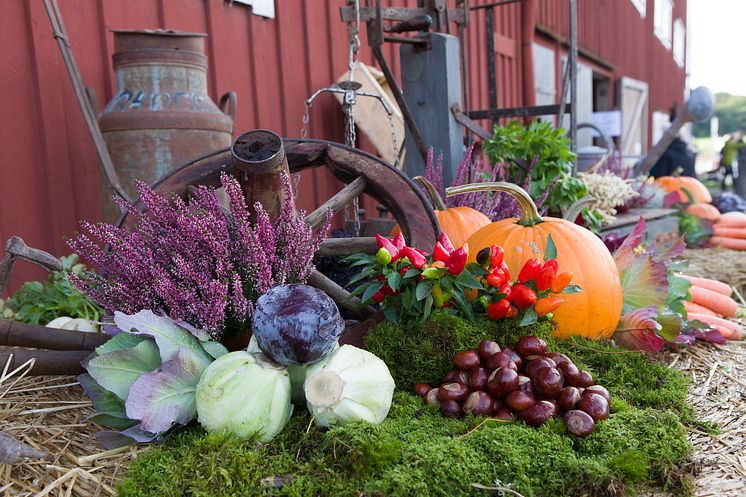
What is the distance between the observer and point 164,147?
2.52 meters

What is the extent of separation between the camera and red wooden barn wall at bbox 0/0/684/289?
255cm

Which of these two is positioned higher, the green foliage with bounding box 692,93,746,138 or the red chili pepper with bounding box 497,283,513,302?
the green foliage with bounding box 692,93,746,138

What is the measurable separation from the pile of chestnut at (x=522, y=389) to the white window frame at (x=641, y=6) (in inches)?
587

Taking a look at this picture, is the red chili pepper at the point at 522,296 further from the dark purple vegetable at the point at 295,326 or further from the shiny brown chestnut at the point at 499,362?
the dark purple vegetable at the point at 295,326

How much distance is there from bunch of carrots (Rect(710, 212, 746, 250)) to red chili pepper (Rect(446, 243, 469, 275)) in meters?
4.04

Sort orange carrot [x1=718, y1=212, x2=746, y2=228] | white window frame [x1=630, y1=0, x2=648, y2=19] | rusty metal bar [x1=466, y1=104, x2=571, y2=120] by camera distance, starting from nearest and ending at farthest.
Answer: rusty metal bar [x1=466, y1=104, x2=571, y2=120], orange carrot [x1=718, y1=212, x2=746, y2=228], white window frame [x1=630, y1=0, x2=648, y2=19]

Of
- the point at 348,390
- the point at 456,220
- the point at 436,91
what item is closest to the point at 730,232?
the point at 436,91

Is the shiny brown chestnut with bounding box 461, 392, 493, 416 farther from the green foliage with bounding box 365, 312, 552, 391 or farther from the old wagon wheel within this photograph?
the old wagon wheel

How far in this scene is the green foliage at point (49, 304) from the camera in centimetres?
214

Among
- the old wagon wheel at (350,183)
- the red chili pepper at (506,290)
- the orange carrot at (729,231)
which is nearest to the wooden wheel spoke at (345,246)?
the old wagon wheel at (350,183)

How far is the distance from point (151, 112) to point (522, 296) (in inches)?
69.7

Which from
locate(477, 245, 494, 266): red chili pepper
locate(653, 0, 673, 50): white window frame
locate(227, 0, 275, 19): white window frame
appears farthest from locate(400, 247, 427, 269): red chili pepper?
locate(653, 0, 673, 50): white window frame

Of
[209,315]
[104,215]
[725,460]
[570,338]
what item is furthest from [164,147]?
[725,460]

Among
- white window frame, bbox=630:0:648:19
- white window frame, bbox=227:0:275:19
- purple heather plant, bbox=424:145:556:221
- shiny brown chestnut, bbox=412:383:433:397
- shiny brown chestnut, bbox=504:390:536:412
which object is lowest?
shiny brown chestnut, bbox=412:383:433:397
